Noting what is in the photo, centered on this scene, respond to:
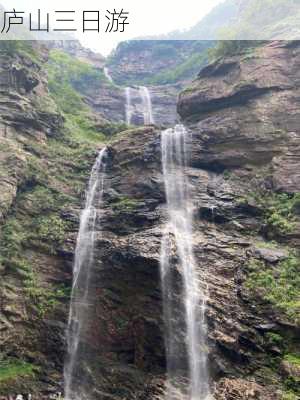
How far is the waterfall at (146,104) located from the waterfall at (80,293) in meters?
21.1

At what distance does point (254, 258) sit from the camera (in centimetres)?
1911

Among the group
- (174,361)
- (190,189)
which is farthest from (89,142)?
(174,361)

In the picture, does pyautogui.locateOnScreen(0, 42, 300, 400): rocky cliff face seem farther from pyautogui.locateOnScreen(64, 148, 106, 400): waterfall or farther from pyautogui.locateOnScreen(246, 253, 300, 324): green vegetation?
pyautogui.locateOnScreen(64, 148, 106, 400): waterfall

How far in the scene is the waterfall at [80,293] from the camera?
695 inches

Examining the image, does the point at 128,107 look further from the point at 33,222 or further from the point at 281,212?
the point at 281,212

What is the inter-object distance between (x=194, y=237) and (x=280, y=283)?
4.13m

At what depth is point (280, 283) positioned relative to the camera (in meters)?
18.0

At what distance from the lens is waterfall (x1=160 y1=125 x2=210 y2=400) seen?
1612 centimetres

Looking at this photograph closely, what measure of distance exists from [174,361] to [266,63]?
18984 millimetres

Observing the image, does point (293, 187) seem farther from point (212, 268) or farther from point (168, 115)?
point (168, 115)

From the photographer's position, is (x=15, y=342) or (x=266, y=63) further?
(x=266, y=63)

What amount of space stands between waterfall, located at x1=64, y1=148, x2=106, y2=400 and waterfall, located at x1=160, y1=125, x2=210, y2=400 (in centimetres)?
349

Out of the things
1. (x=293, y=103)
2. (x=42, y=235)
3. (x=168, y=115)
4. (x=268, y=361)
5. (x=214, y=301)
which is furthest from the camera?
(x=168, y=115)

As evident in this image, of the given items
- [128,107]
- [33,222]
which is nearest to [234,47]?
[128,107]
